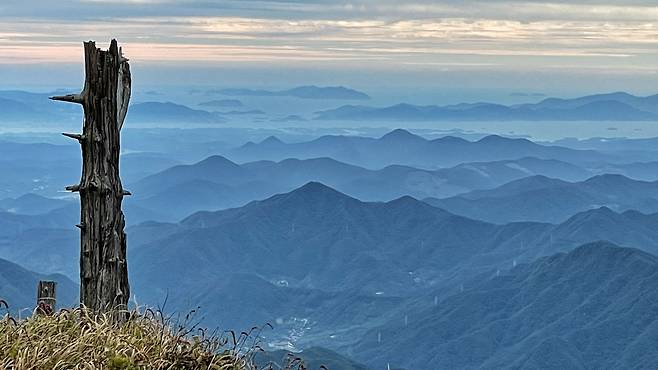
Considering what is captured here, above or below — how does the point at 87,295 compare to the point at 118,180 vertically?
below

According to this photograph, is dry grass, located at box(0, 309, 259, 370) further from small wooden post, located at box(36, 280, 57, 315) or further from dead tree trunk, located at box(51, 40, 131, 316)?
dead tree trunk, located at box(51, 40, 131, 316)

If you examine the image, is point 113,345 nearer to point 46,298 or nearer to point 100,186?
point 46,298

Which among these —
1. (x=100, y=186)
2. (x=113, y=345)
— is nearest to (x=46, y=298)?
(x=100, y=186)

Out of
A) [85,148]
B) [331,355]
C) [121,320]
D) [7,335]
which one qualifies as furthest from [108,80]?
[331,355]

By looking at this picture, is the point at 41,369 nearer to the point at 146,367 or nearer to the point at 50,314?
the point at 146,367

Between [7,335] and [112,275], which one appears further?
[112,275]

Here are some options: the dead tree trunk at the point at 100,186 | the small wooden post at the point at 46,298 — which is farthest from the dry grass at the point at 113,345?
the dead tree trunk at the point at 100,186
